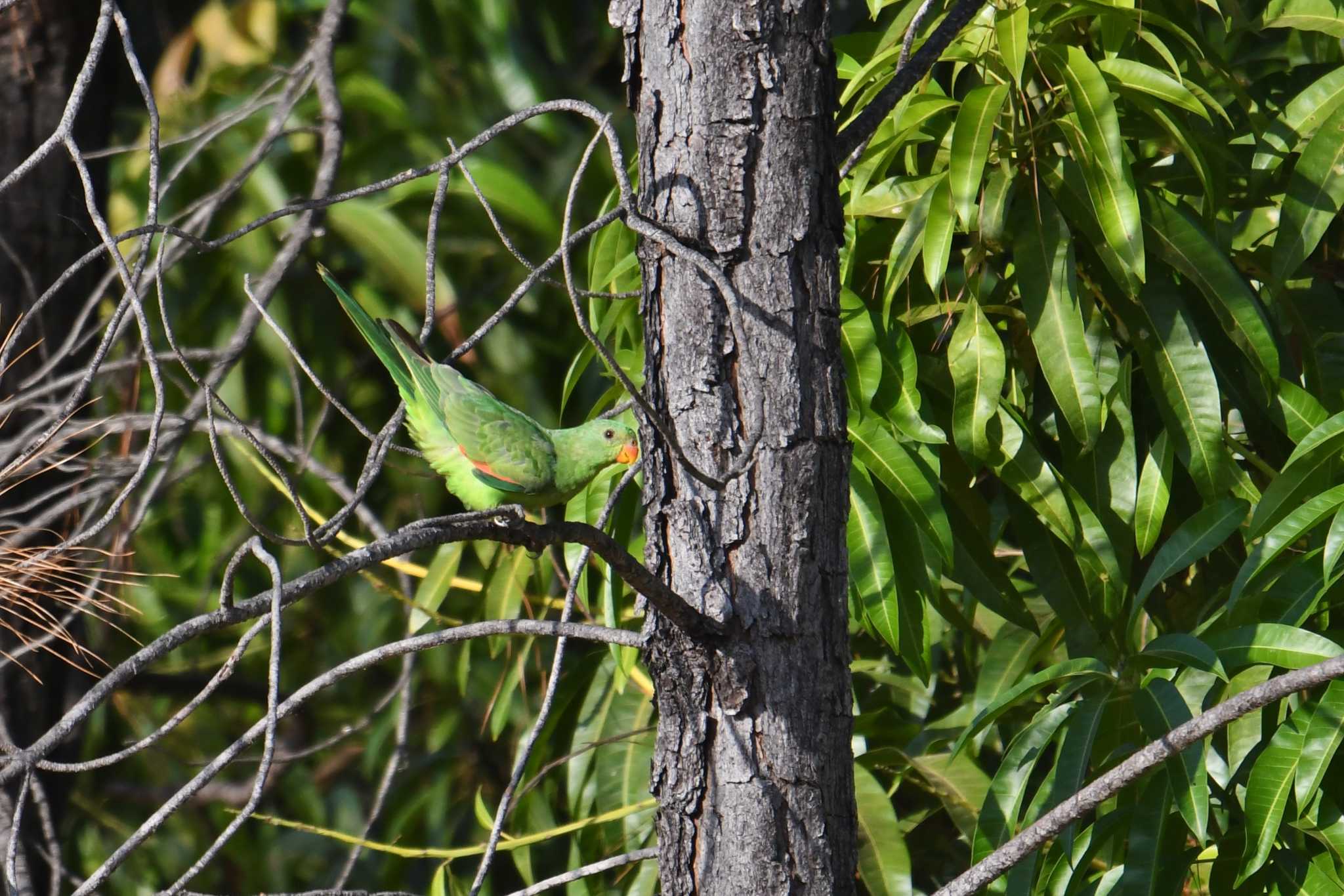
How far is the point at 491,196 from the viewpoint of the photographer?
12.9 ft

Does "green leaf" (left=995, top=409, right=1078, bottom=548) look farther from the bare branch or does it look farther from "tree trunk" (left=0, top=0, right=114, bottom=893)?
"tree trunk" (left=0, top=0, right=114, bottom=893)

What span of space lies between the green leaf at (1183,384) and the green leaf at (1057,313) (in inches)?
5.1

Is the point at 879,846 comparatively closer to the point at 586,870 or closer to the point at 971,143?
the point at 586,870

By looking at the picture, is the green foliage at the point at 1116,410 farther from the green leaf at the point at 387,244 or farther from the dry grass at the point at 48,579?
the green leaf at the point at 387,244

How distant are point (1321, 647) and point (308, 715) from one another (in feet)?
15.3

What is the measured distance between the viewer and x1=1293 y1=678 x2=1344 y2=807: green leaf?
1705mm

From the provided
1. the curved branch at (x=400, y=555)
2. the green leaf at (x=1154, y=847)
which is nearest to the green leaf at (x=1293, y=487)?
the green leaf at (x=1154, y=847)

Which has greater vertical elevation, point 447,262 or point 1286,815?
point 447,262

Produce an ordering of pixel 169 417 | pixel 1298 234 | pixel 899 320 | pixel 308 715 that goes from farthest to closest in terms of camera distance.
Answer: pixel 308 715
pixel 169 417
pixel 899 320
pixel 1298 234

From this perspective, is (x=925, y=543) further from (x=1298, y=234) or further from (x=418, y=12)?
(x=418, y=12)

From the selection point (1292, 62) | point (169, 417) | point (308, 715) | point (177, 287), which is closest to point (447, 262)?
point (177, 287)

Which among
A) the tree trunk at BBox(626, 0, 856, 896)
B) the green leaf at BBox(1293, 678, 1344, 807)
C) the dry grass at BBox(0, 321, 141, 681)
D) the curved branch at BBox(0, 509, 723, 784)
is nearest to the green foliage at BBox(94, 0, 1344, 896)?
the green leaf at BBox(1293, 678, 1344, 807)

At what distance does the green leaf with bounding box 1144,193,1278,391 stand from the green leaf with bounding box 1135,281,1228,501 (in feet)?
0.19

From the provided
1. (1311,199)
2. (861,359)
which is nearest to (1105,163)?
(1311,199)
